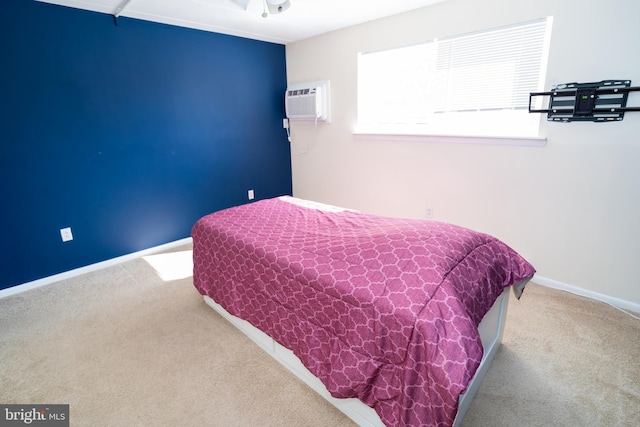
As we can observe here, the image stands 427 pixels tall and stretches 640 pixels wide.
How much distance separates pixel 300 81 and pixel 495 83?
87.3 inches

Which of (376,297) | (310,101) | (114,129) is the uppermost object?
(310,101)

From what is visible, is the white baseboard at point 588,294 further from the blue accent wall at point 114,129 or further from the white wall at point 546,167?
the blue accent wall at point 114,129

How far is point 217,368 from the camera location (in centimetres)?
A: 184

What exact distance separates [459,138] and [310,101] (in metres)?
1.71

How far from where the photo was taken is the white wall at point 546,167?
207 cm

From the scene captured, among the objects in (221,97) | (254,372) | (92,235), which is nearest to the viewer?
(254,372)

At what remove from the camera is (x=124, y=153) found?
3059 mm

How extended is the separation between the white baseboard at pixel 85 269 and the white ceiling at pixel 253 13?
2137 millimetres

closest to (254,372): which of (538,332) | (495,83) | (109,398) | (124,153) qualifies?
(109,398)

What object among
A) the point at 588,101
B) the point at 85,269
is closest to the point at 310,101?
the point at 588,101

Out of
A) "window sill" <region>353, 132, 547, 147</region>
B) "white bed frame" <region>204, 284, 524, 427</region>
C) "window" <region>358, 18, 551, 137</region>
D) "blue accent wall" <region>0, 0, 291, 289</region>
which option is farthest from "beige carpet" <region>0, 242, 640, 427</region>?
"window" <region>358, 18, 551, 137</region>

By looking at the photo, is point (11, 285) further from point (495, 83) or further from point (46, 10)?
point (495, 83)

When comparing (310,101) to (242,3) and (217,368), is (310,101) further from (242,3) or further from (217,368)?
(217,368)

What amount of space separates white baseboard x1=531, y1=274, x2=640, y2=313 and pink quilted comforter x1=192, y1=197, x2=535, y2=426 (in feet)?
3.56
